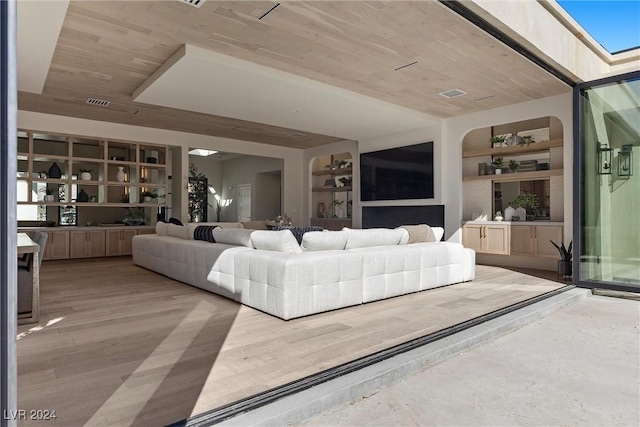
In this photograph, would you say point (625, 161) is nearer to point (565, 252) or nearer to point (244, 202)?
point (565, 252)

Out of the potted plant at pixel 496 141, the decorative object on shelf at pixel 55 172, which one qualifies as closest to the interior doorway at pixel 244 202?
the decorative object on shelf at pixel 55 172

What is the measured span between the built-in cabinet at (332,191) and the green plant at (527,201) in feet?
12.8

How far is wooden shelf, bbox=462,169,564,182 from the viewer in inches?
242

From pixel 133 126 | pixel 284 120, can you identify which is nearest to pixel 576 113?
pixel 284 120

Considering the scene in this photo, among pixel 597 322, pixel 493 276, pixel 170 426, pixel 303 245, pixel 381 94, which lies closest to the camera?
pixel 170 426

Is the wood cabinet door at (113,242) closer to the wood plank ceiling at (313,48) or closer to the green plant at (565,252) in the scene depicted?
the wood plank ceiling at (313,48)

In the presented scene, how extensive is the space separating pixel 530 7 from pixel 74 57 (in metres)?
4.81

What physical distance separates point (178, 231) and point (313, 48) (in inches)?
116

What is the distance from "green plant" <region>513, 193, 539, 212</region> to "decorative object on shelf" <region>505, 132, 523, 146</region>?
85 cm

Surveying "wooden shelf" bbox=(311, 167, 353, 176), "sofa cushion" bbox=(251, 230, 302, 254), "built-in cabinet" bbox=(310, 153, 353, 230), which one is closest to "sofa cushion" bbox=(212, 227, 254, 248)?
"sofa cushion" bbox=(251, 230, 302, 254)

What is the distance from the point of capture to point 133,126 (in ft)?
26.2

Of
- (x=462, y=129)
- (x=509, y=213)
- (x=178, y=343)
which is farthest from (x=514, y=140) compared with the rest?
(x=178, y=343)

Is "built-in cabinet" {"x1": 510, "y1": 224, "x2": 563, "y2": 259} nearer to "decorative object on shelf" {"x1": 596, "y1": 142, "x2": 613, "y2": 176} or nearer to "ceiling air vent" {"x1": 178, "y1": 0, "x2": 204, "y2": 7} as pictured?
"decorative object on shelf" {"x1": 596, "y1": 142, "x2": 613, "y2": 176}

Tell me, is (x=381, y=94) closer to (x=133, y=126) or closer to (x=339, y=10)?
(x=339, y=10)
